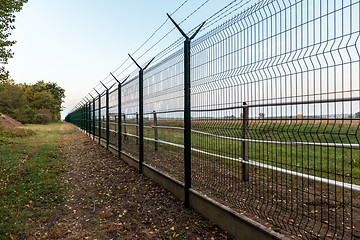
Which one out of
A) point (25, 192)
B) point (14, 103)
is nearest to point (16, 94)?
point (14, 103)

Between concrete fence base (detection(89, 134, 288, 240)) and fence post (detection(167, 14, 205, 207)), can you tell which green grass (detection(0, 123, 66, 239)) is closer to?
concrete fence base (detection(89, 134, 288, 240))

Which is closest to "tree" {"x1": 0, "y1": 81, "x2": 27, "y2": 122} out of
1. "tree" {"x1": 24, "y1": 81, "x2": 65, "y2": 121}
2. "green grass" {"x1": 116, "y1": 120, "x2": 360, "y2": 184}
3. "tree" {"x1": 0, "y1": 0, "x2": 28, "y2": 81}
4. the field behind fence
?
"tree" {"x1": 24, "y1": 81, "x2": 65, "y2": 121}

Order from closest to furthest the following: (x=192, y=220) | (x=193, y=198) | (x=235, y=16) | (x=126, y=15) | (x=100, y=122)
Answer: (x=235, y=16) → (x=192, y=220) → (x=193, y=198) → (x=126, y=15) → (x=100, y=122)

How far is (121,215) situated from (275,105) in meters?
2.40

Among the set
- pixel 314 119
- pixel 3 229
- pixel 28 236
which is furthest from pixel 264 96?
pixel 3 229

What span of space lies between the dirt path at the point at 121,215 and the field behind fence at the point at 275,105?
15.5 inches

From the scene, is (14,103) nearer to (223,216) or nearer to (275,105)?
(223,216)

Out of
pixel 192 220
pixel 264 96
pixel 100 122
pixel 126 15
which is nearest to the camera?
pixel 264 96

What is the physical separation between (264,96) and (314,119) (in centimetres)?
A: 54

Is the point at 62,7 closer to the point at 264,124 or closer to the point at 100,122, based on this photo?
the point at 100,122

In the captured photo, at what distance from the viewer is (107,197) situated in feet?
15.4

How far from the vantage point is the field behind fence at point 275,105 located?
198 centimetres

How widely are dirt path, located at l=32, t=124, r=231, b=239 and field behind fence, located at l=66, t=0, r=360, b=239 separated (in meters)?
0.39

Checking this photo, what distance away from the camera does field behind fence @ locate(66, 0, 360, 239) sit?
1982 mm
